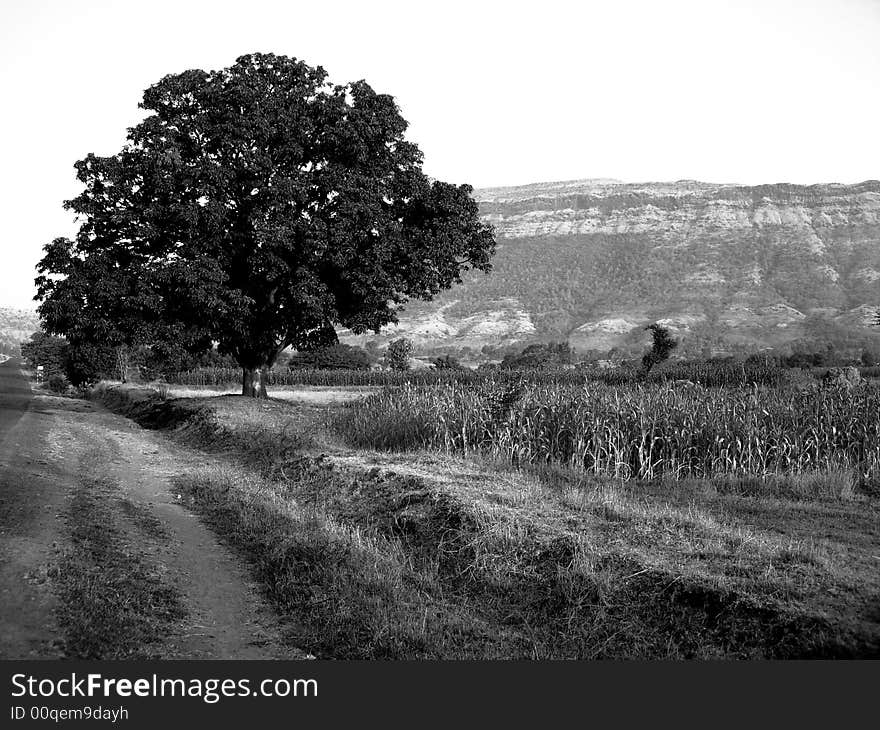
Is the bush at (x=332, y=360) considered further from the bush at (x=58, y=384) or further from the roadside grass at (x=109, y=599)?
the roadside grass at (x=109, y=599)

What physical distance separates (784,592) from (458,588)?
2866 millimetres

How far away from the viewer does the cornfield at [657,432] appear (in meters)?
13.0

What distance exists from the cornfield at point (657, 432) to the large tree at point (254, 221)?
1057 centimetres

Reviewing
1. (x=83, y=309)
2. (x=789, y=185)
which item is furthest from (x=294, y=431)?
(x=789, y=185)

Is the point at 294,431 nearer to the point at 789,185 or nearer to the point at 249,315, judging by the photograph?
the point at 249,315

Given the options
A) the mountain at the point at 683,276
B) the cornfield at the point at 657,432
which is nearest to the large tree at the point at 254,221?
the cornfield at the point at 657,432

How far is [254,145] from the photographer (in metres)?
26.9

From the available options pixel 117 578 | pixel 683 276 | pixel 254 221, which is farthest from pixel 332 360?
pixel 117 578

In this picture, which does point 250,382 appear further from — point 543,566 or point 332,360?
point 332,360

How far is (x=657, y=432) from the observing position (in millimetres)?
13734

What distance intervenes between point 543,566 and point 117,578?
13.1 feet

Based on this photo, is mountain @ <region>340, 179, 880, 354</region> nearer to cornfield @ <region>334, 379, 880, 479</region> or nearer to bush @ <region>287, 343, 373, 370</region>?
bush @ <region>287, 343, 373, 370</region>

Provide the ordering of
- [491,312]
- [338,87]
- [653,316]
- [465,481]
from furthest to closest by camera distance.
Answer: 1. [491,312]
2. [653,316]
3. [338,87]
4. [465,481]

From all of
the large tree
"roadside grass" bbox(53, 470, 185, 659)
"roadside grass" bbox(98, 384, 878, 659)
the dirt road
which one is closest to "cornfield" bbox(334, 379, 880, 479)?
"roadside grass" bbox(98, 384, 878, 659)
